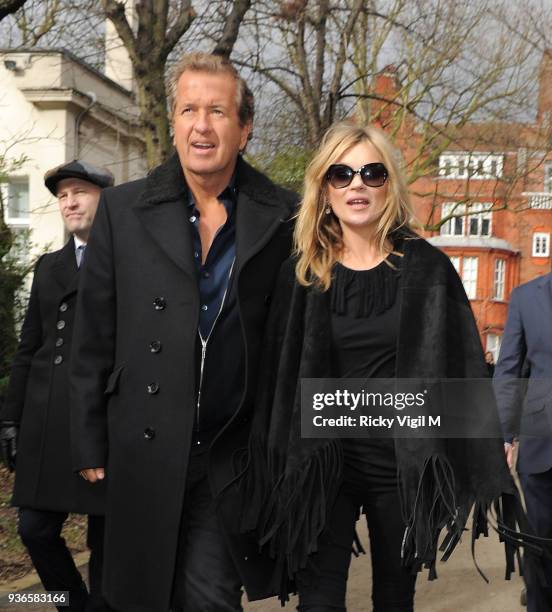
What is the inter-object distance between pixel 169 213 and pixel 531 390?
2571 mm

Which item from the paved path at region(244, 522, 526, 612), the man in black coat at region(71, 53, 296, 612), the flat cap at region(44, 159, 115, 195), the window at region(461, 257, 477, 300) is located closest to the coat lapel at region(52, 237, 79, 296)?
the flat cap at region(44, 159, 115, 195)

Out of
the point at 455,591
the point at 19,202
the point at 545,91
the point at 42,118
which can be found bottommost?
the point at 455,591

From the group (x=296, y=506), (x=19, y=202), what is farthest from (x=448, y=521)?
(x=19, y=202)

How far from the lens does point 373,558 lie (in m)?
3.69

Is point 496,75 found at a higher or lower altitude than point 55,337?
higher

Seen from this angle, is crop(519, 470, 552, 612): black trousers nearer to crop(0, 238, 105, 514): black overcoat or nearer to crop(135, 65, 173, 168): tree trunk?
crop(0, 238, 105, 514): black overcoat

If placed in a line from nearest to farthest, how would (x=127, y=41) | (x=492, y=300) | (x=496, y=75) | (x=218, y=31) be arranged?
(x=127, y=41) < (x=218, y=31) < (x=496, y=75) < (x=492, y=300)

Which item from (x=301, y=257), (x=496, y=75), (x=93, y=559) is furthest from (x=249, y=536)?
(x=496, y=75)

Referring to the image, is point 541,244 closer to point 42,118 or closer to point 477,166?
point 477,166

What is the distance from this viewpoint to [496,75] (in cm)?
2141

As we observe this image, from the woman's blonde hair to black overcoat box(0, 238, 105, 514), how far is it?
158 centimetres

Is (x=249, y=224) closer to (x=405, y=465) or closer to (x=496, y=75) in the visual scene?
(x=405, y=465)

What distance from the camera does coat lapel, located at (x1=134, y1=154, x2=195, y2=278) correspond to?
3824 millimetres

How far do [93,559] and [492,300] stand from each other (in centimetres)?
5459
